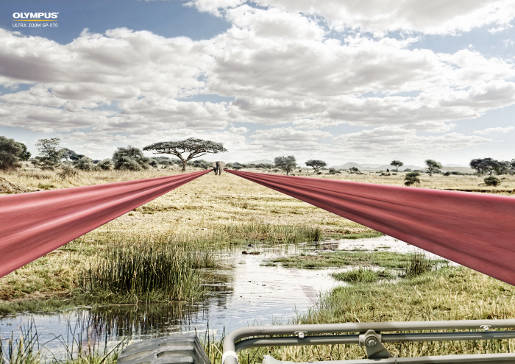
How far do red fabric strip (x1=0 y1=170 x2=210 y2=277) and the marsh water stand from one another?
2.21 metres

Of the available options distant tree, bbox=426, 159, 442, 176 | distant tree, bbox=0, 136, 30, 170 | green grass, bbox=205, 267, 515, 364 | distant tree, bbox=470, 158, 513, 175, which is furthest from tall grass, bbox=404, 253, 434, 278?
distant tree, bbox=426, 159, 442, 176

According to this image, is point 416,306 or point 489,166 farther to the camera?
point 489,166

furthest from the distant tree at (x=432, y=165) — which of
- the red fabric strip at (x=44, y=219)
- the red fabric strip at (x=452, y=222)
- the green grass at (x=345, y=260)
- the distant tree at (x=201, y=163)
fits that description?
the red fabric strip at (x=44, y=219)

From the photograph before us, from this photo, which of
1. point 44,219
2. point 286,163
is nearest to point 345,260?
point 44,219

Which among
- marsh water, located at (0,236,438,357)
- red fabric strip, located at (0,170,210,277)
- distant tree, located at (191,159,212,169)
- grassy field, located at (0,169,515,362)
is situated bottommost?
marsh water, located at (0,236,438,357)

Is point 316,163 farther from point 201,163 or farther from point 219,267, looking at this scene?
point 219,267

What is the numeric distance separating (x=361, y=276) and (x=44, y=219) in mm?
7314

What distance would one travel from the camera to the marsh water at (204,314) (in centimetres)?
541

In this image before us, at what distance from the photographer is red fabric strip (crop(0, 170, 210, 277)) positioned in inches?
65.9

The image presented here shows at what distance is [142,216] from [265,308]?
872cm

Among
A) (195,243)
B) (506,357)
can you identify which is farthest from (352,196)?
(195,243)

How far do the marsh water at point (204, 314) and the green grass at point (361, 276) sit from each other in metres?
0.24

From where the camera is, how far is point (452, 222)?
5.26 feet

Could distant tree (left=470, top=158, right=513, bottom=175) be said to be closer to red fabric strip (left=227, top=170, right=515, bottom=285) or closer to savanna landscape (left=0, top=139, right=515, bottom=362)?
savanna landscape (left=0, top=139, right=515, bottom=362)
